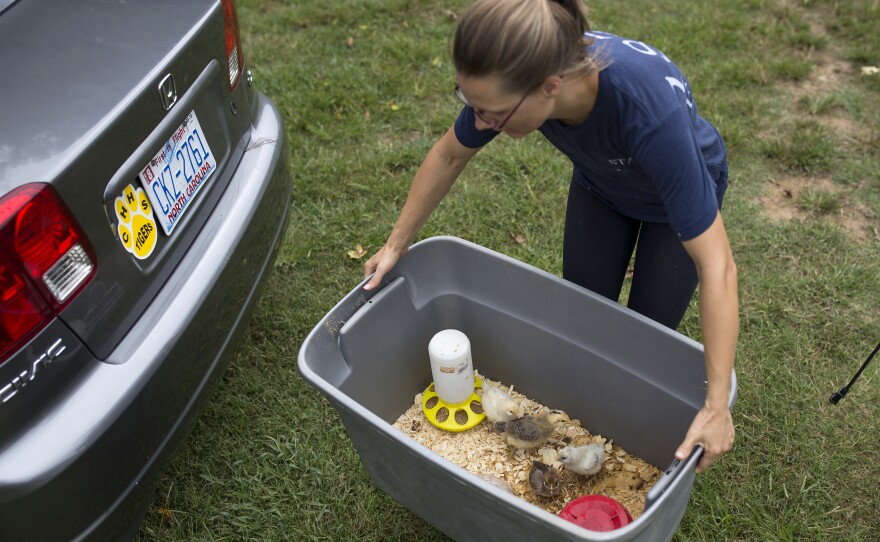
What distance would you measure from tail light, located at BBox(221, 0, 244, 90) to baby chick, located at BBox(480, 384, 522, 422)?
3.96ft

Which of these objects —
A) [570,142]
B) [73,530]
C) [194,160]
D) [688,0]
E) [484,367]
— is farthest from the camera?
[688,0]

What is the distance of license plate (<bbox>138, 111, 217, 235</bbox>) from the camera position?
1812mm

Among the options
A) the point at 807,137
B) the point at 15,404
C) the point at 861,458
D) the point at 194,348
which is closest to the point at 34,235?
the point at 15,404

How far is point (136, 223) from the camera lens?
5.72ft

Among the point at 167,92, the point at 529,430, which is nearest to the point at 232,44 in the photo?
the point at 167,92

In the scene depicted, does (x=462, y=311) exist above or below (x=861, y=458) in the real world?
above

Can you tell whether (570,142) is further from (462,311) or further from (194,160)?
(194,160)

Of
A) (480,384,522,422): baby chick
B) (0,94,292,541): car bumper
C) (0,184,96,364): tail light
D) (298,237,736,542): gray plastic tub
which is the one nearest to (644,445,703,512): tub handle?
(298,237,736,542): gray plastic tub

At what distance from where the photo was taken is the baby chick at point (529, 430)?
2.20 meters

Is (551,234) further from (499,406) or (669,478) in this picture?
(669,478)

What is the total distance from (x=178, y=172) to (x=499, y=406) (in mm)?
1141

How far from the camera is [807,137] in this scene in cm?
340

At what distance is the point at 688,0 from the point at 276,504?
3.76 metres

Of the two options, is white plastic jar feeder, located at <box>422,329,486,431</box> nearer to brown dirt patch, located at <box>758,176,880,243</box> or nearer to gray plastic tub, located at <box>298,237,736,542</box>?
gray plastic tub, located at <box>298,237,736,542</box>
